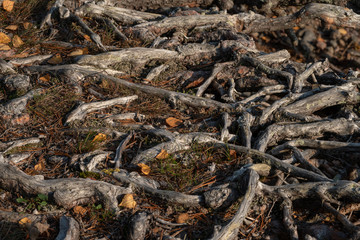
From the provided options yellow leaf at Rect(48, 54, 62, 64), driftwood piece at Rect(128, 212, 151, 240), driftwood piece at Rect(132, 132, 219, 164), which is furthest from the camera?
yellow leaf at Rect(48, 54, 62, 64)

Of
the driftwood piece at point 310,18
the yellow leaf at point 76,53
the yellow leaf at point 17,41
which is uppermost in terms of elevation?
the yellow leaf at point 17,41

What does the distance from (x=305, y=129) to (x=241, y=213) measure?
172 cm

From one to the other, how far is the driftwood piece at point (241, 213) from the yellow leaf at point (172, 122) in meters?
1.33

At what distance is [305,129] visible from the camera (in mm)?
4504

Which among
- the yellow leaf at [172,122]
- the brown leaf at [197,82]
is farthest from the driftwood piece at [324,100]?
the yellow leaf at [172,122]

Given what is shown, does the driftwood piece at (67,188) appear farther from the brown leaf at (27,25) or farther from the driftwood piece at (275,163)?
the brown leaf at (27,25)

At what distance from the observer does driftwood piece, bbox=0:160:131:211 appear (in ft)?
11.2

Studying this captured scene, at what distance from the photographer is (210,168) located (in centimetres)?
398

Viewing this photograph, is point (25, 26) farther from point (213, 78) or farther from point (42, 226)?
point (42, 226)

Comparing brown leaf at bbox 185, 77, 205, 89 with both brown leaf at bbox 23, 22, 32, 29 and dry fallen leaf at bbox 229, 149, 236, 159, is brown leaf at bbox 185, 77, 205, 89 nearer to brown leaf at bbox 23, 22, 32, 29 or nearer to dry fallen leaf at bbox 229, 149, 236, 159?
dry fallen leaf at bbox 229, 149, 236, 159

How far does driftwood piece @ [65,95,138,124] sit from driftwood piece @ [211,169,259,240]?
2.03 m

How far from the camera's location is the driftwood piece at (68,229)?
303cm

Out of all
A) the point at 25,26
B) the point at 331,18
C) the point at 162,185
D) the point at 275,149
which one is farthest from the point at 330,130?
the point at 25,26

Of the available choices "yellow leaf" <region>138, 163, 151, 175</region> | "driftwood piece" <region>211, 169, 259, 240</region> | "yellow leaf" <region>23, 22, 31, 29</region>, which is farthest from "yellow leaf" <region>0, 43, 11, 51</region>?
"driftwood piece" <region>211, 169, 259, 240</region>
